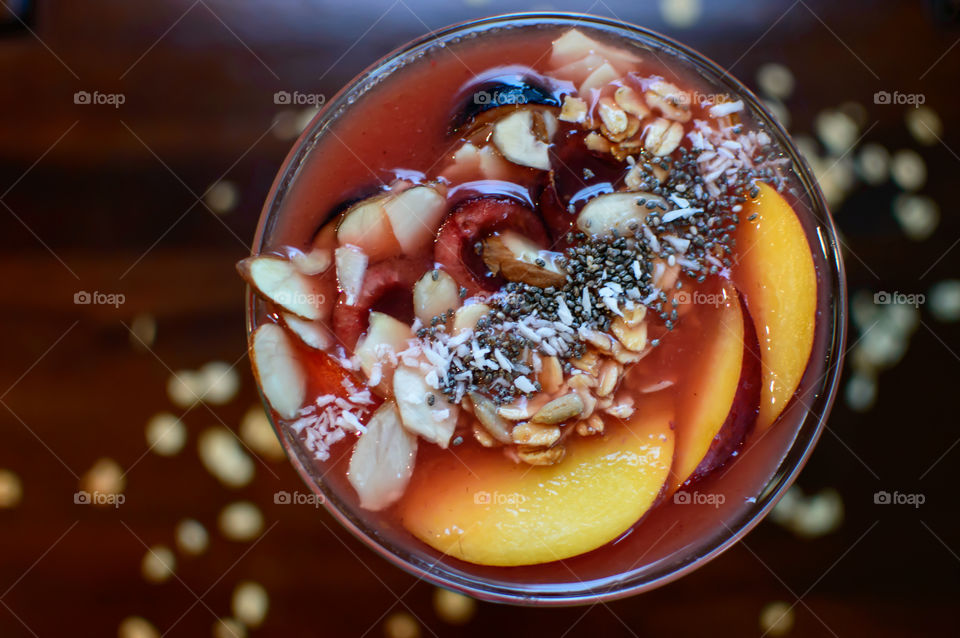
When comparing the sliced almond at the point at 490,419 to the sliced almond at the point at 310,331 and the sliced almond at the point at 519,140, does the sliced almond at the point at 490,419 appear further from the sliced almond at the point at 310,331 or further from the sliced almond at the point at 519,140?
the sliced almond at the point at 519,140

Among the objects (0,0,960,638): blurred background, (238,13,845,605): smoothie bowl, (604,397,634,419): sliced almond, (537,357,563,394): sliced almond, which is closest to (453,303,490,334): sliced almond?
(238,13,845,605): smoothie bowl

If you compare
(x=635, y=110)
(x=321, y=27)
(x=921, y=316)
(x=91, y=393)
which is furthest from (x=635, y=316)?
(x=91, y=393)

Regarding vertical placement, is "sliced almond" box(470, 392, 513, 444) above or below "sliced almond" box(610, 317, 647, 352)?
below

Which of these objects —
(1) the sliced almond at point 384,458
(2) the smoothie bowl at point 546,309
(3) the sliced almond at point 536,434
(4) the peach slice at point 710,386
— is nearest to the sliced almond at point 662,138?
(2) the smoothie bowl at point 546,309

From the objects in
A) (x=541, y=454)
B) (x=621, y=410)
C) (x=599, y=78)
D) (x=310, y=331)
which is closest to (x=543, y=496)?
(x=541, y=454)

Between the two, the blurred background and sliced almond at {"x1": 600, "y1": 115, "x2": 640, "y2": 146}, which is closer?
sliced almond at {"x1": 600, "y1": 115, "x2": 640, "y2": 146}

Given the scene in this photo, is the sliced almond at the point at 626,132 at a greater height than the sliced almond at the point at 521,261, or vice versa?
the sliced almond at the point at 626,132

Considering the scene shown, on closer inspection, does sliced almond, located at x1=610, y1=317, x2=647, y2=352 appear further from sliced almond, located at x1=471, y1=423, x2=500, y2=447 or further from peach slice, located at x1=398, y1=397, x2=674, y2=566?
sliced almond, located at x1=471, y1=423, x2=500, y2=447
